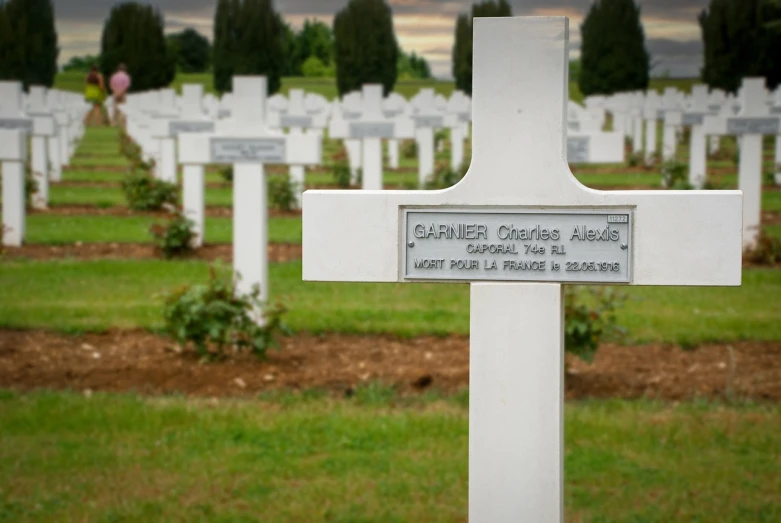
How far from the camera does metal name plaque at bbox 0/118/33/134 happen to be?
1622 cm

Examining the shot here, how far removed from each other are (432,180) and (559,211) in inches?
558

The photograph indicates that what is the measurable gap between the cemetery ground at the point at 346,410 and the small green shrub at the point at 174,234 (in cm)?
140

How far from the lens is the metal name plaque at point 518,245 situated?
3646 millimetres

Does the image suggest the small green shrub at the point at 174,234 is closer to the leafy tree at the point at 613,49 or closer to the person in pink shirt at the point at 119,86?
the person in pink shirt at the point at 119,86

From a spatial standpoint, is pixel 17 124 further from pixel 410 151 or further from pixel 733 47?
pixel 733 47

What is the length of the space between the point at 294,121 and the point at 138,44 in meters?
29.9

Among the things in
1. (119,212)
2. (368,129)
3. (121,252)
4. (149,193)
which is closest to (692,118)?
(368,129)

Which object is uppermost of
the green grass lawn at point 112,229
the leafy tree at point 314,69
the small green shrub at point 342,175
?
the leafy tree at point 314,69

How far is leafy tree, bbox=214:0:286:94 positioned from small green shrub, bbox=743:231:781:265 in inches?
1316

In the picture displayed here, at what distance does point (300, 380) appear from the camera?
25.0 ft

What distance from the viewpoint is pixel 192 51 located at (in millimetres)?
68688

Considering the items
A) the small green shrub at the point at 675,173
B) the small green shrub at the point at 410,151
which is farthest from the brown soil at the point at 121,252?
the small green shrub at the point at 410,151

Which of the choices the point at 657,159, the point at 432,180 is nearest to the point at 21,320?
the point at 432,180

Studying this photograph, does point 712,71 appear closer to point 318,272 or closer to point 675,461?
point 675,461
